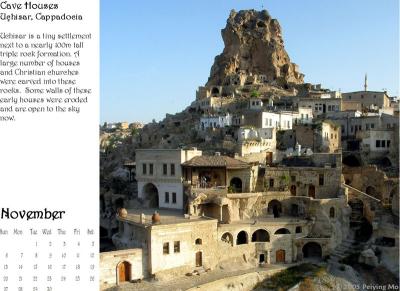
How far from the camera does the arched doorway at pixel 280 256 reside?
120ft

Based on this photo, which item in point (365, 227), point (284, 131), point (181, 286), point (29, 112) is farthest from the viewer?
point (284, 131)

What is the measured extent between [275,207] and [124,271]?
1498 centimetres

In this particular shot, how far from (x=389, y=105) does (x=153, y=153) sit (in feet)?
138

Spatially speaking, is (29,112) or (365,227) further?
(365,227)

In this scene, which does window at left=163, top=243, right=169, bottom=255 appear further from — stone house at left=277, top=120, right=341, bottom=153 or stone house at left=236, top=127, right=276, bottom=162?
stone house at left=277, top=120, right=341, bottom=153

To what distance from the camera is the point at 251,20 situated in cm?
8619

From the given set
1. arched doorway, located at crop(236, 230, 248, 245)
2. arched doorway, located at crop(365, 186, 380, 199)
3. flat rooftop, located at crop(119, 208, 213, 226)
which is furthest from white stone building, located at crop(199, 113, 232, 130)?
arched doorway, located at crop(236, 230, 248, 245)

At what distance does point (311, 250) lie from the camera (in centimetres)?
3841

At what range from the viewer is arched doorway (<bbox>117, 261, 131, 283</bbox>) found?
100 feet

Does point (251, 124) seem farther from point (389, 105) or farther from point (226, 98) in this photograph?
point (389, 105)

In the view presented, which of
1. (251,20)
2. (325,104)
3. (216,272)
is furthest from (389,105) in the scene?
(216,272)

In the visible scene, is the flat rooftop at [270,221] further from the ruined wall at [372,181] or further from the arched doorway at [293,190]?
the ruined wall at [372,181]

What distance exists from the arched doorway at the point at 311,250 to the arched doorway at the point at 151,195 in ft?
41.3

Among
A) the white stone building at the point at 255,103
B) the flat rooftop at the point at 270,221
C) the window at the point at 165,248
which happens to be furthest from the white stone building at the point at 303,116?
the window at the point at 165,248
